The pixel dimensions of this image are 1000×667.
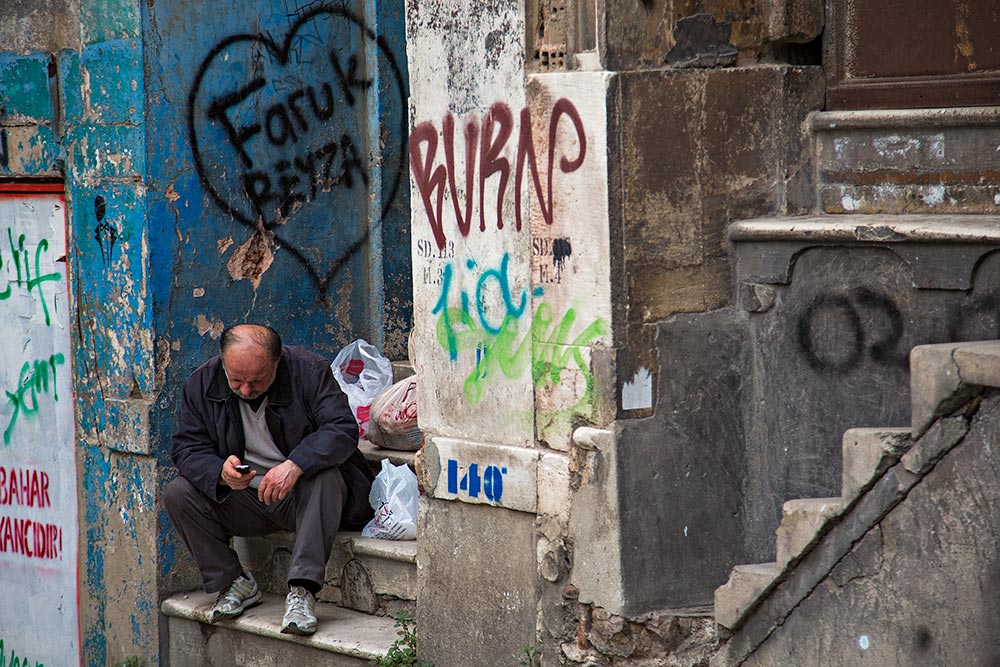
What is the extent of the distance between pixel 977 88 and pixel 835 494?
1398 mm

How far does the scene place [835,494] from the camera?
16.6 feet

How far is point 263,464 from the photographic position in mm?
6121

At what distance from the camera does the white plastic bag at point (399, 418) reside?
21.0ft

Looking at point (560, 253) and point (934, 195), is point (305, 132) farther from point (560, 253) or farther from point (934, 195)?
point (934, 195)

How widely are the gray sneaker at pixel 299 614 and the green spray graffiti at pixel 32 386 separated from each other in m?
1.80

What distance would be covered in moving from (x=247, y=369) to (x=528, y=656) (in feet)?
5.23

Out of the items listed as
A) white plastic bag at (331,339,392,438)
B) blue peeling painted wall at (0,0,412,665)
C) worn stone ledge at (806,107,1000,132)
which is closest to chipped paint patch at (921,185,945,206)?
worn stone ledge at (806,107,1000,132)

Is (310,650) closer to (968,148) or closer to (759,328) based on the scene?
(759,328)

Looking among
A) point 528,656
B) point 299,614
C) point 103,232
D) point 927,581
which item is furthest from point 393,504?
point 927,581

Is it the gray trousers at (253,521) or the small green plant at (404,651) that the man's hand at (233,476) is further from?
the small green plant at (404,651)

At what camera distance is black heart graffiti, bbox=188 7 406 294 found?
21.5 feet

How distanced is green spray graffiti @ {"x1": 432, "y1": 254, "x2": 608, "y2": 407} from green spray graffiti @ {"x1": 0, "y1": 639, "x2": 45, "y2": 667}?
10.2 ft

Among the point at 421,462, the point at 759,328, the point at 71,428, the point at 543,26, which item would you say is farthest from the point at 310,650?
the point at 543,26

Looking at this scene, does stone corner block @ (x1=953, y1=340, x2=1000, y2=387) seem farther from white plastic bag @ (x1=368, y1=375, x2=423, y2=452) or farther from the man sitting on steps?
white plastic bag @ (x1=368, y1=375, x2=423, y2=452)
